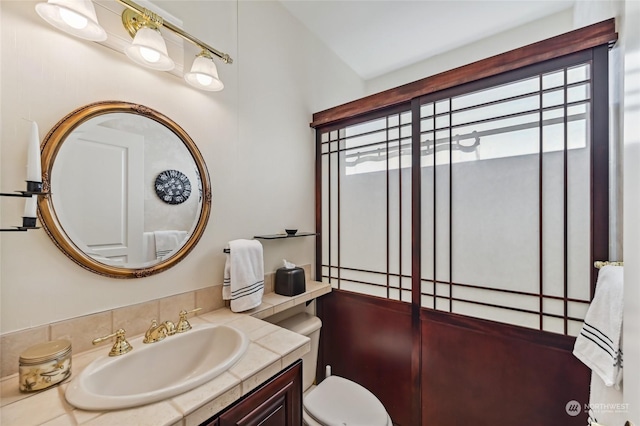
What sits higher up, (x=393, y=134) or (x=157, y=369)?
(x=393, y=134)

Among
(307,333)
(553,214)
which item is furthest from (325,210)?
(553,214)

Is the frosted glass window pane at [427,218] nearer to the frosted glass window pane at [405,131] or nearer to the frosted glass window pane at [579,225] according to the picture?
the frosted glass window pane at [405,131]

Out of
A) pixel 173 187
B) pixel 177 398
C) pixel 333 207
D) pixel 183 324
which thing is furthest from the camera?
pixel 333 207

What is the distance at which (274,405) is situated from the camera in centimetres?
101

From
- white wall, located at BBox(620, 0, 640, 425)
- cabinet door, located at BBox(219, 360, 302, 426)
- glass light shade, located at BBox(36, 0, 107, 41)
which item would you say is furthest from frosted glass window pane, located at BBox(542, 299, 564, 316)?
glass light shade, located at BBox(36, 0, 107, 41)

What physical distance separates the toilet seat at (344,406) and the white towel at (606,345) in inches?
34.2

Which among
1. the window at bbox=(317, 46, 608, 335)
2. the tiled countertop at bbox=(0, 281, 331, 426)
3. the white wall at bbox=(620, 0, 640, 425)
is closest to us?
the white wall at bbox=(620, 0, 640, 425)

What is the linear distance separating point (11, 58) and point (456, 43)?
2.73 metres

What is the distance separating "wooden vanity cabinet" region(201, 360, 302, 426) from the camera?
86 centimetres

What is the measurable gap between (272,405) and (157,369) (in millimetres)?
497

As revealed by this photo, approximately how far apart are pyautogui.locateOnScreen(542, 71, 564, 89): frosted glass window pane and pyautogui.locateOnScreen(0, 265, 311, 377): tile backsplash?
2001 mm
